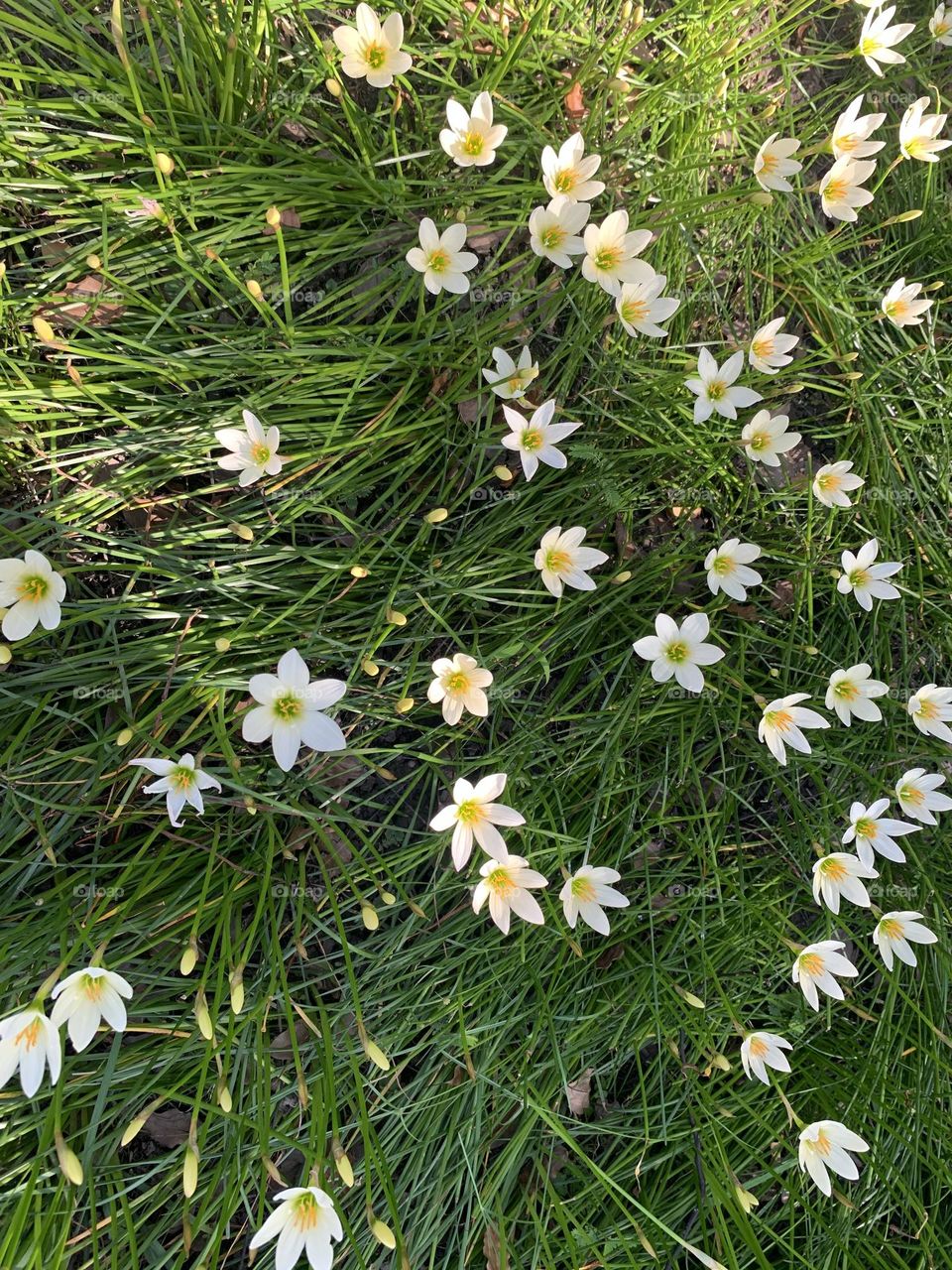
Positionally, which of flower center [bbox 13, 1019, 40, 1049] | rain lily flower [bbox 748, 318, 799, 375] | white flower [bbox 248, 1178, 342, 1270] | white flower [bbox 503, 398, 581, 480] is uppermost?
rain lily flower [bbox 748, 318, 799, 375]

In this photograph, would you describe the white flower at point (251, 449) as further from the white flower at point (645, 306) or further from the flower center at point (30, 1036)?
the flower center at point (30, 1036)

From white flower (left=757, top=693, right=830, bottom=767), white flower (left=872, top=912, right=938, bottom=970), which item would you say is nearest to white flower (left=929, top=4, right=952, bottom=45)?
white flower (left=757, top=693, right=830, bottom=767)

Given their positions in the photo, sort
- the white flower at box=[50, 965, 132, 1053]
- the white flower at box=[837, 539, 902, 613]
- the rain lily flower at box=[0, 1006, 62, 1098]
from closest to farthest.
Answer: the rain lily flower at box=[0, 1006, 62, 1098], the white flower at box=[50, 965, 132, 1053], the white flower at box=[837, 539, 902, 613]

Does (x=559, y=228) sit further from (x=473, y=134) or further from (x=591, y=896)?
(x=591, y=896)

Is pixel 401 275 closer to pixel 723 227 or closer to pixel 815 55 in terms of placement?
pixel 723 227

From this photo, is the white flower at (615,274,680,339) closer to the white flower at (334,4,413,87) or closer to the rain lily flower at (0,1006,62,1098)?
the white flower at (334,4,413,87)

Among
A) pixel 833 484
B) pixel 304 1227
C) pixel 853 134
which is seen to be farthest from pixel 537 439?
pixel 304 1227
